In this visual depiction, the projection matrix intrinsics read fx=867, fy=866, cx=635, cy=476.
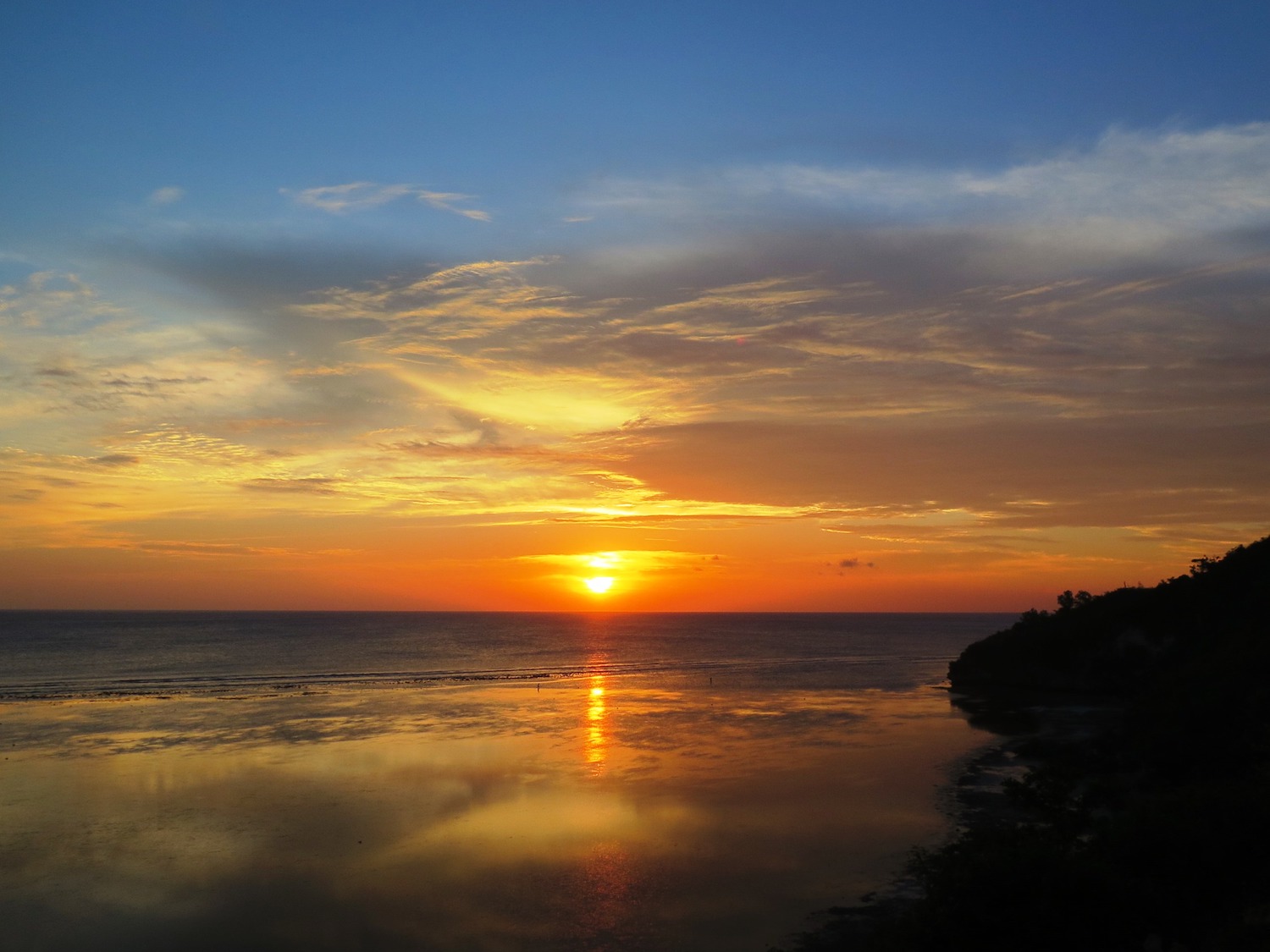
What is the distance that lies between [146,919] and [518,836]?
40.9 ft

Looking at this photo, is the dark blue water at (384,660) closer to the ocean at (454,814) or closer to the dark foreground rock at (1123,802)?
the ocean at (454,814)

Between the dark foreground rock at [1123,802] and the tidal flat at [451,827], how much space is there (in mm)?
3746

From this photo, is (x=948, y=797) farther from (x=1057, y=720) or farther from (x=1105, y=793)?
(x=1057, y=720)

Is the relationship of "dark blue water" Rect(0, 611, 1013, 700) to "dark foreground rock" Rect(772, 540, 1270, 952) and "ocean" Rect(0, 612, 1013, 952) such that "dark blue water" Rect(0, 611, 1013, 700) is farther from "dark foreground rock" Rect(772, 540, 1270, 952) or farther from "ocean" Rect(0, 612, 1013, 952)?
"dark foreground rock" Rect(772, 540, 1270, 952)

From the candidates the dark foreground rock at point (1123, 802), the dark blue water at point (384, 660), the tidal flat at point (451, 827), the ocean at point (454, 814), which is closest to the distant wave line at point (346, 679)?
the dark blue water at point (384, 660)

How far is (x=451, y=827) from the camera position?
112 feet

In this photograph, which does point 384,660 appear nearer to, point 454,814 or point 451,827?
point 454,814

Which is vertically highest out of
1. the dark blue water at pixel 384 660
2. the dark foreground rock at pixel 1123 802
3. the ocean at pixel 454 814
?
the dark foreground rock at pixel 1123 802

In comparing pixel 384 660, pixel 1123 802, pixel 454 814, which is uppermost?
pixel 1123 802

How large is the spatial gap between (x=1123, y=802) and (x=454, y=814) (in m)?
26.7

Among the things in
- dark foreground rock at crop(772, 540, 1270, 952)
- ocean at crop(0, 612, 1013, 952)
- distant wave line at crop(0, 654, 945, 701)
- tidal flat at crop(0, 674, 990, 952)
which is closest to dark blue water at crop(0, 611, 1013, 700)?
distant wave line at crop(0, 654, 945, 701)

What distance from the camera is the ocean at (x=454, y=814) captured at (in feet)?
81.5

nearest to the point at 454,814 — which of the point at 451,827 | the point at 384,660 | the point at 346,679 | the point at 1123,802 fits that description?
the point at 451,827

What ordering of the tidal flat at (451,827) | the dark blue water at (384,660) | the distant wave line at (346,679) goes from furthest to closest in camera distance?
1. the dark blue water at (384,660)
2. the distant wave line at (346,679)
3. the tidal flat at (451,827)
